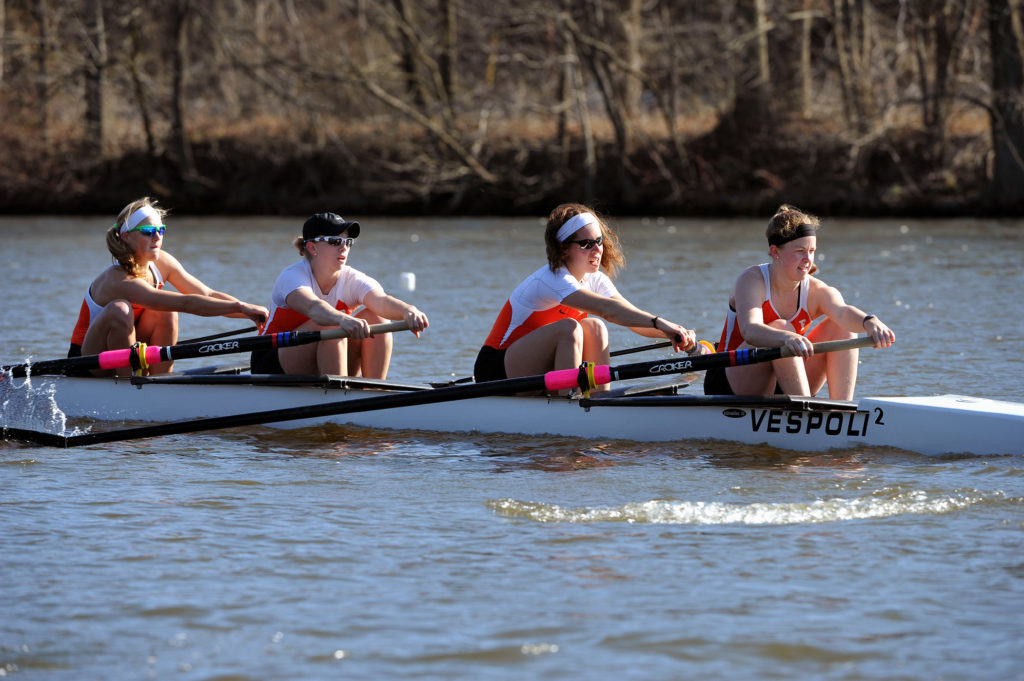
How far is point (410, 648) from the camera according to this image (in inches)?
161

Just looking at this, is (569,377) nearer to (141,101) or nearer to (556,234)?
(556,234)

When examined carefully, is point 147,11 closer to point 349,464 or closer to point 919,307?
point 919,307

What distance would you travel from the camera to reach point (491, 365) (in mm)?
7102

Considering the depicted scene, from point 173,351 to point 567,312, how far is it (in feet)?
7.04

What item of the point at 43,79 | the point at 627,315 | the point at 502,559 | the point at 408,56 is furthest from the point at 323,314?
the point at 43,79

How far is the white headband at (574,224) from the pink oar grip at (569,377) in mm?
707

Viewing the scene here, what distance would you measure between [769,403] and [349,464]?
204 cm

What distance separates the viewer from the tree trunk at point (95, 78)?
91.4ft


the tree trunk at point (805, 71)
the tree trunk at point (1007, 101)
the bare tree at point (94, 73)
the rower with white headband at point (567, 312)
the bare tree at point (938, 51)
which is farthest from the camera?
the bare tree at point (94, 73)

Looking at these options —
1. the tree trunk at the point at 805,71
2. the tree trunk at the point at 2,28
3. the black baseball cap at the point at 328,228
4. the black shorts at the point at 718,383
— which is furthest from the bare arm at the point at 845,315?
the tree trunk at the point at 2,28

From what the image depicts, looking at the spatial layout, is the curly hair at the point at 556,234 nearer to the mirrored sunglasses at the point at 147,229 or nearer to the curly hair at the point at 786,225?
the curly hair at the point at 786,225

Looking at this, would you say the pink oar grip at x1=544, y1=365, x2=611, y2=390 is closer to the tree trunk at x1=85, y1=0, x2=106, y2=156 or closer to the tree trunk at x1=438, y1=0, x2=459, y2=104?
the tree trunk at x1=438, y1=0, x2=459, y2=104

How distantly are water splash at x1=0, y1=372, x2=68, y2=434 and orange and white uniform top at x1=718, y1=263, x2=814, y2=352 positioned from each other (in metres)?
3.61

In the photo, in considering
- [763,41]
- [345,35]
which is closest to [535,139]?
[763,41]
